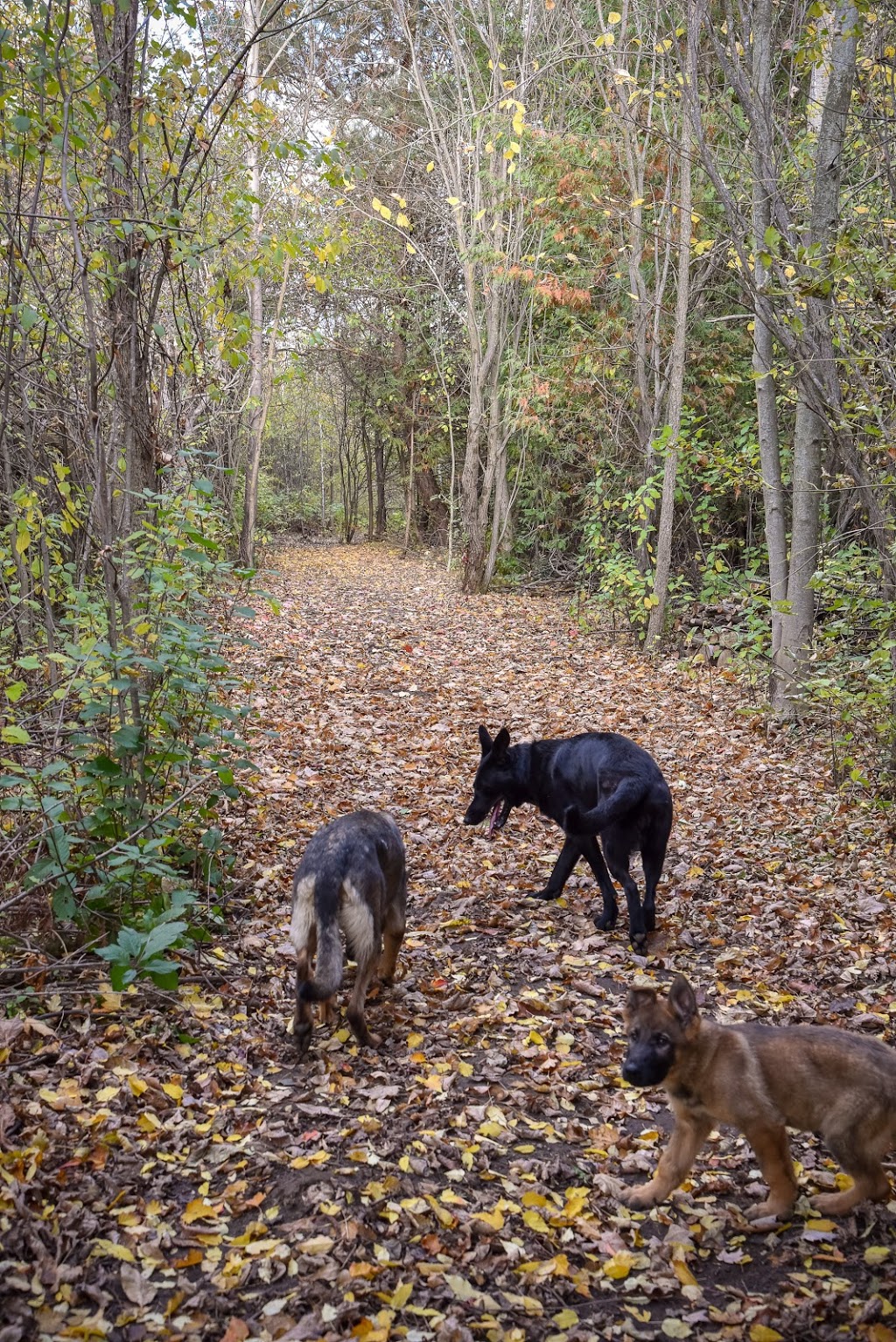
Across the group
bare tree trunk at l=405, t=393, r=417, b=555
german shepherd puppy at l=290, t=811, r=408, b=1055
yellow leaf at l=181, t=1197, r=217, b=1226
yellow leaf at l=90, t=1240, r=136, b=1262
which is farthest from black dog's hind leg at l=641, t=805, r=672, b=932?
bare tree trunk at l=405, t=393, r=417, b=555

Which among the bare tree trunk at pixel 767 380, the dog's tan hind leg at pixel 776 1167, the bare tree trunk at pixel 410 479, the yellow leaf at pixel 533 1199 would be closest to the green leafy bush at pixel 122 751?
the yellow leaf at pixel 533 1199

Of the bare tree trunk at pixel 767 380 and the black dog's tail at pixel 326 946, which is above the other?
the bare tree trunk at pixel 767 380

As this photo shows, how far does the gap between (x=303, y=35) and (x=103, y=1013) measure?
24.9m

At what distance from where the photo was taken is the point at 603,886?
673 cm

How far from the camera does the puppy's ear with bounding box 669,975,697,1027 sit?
3830 millimetres

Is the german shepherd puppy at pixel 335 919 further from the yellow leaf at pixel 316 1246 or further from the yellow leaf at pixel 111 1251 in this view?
the yellow leaf at pixel 111 1251

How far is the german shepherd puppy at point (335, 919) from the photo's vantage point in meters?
4.79

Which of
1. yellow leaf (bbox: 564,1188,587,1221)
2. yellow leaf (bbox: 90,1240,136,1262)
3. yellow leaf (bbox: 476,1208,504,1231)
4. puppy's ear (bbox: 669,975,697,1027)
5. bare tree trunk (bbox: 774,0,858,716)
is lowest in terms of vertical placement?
yellow leaf (bbox: 564,1188,587,1221)

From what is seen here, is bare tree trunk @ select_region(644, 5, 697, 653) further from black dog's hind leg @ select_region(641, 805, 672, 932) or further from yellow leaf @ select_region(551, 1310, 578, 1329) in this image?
yellow leaf @ select_region(551, 1310, 578, 1329)

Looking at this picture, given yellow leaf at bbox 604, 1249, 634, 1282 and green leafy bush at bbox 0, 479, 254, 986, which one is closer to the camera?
yellow leaf at bbox 604, 1249, 634, 1282

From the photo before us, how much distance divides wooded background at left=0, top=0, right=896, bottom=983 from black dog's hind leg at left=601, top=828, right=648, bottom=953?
2795 millimetres

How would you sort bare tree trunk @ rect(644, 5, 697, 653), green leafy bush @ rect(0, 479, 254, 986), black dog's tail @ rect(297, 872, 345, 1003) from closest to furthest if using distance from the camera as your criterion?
black dog's tail @ rect(297, 872, 345, 1003), green leafy bush @ rect(0, 479, 254, 986), bare tree trunk @ rect(644, 5, 697, 653)

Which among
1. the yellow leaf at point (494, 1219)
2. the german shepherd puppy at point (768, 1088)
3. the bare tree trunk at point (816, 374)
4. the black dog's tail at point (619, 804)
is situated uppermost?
the bare tree trunk at point (816, 374)

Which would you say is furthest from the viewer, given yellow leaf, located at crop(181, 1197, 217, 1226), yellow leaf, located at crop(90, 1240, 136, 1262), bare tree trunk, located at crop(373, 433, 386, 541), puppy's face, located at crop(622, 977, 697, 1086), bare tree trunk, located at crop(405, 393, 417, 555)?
bare tree trunk, located at crop(373, 433, 386, 541)
